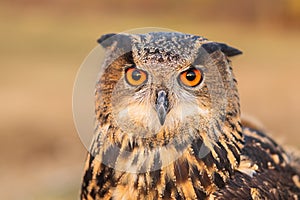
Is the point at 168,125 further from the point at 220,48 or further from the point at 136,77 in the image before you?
the point at 220,48

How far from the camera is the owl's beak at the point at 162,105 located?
270 centimetres

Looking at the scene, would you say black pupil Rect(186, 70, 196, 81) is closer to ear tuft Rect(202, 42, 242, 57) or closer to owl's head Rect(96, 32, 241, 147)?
owl's head Rect(96, 32, 241, 147)

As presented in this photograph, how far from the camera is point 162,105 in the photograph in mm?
2699

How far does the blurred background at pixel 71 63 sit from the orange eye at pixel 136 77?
1.59 meters

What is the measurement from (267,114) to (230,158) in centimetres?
1048

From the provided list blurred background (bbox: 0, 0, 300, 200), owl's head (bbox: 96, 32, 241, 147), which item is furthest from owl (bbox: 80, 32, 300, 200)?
blurred background (bbox: 0, 0, 300, 200)

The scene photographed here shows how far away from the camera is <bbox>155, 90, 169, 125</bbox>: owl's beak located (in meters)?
2.70

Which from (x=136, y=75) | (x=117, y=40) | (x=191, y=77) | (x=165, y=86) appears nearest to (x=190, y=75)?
(x=191, y=77)

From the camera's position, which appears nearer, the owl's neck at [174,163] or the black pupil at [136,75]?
the black pupil at [136,75]

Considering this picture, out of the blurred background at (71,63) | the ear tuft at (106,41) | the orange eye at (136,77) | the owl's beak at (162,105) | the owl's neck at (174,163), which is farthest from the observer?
the blurred background at (71,63)

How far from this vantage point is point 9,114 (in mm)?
12703

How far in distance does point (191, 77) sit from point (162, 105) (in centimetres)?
23

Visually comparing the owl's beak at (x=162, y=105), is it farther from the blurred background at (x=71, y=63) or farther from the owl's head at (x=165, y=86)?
the blurred background at (x=71, y=63)

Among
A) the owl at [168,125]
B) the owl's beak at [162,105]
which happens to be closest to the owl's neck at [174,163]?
the owl at [168,125]
